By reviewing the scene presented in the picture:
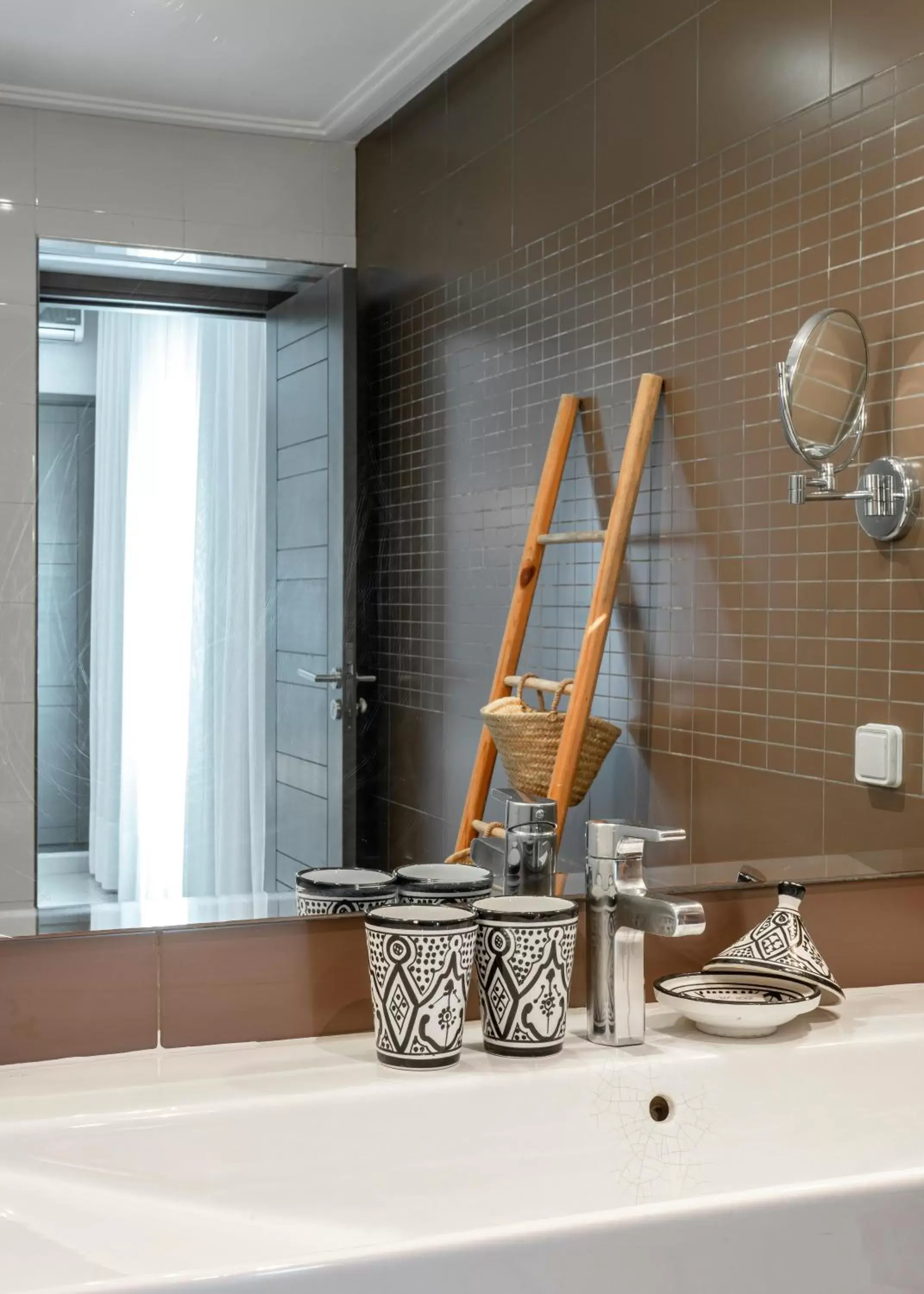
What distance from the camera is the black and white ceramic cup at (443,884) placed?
4.16 ft

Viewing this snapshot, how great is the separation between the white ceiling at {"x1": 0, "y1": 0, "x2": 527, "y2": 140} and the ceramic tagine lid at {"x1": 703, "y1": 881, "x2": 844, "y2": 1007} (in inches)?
36.0

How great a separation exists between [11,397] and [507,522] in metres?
0.54

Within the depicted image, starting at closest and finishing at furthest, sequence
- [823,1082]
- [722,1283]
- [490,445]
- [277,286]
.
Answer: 1. [722,1283]
2. [823,1082]
3. [277,286]
4. [490,445]

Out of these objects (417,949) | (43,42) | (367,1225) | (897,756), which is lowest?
(367,1225)

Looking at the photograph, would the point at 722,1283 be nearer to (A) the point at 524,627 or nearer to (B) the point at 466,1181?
(B) the point at 466,1181

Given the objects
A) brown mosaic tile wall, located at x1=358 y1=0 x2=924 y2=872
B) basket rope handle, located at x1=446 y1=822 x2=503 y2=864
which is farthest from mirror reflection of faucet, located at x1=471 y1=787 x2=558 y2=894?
brown mosaic tile wall, located at x1=358 y1=0 x2=924 y2=872

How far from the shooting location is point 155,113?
1247 mm

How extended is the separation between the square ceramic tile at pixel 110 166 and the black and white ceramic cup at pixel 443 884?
703 millimetres

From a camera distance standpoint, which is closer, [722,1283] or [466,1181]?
[722,1283]

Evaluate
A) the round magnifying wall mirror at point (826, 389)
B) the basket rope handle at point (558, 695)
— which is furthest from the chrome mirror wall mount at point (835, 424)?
the basket rope handle at point (558, 695)

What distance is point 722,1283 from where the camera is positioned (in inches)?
31.9

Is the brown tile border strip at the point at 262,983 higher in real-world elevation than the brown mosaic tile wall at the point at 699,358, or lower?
lower

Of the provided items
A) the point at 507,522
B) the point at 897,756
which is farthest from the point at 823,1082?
the point at 507,522

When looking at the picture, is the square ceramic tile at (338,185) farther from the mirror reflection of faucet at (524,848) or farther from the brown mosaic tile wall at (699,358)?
the mirror reflection of faucet at (524,848)
